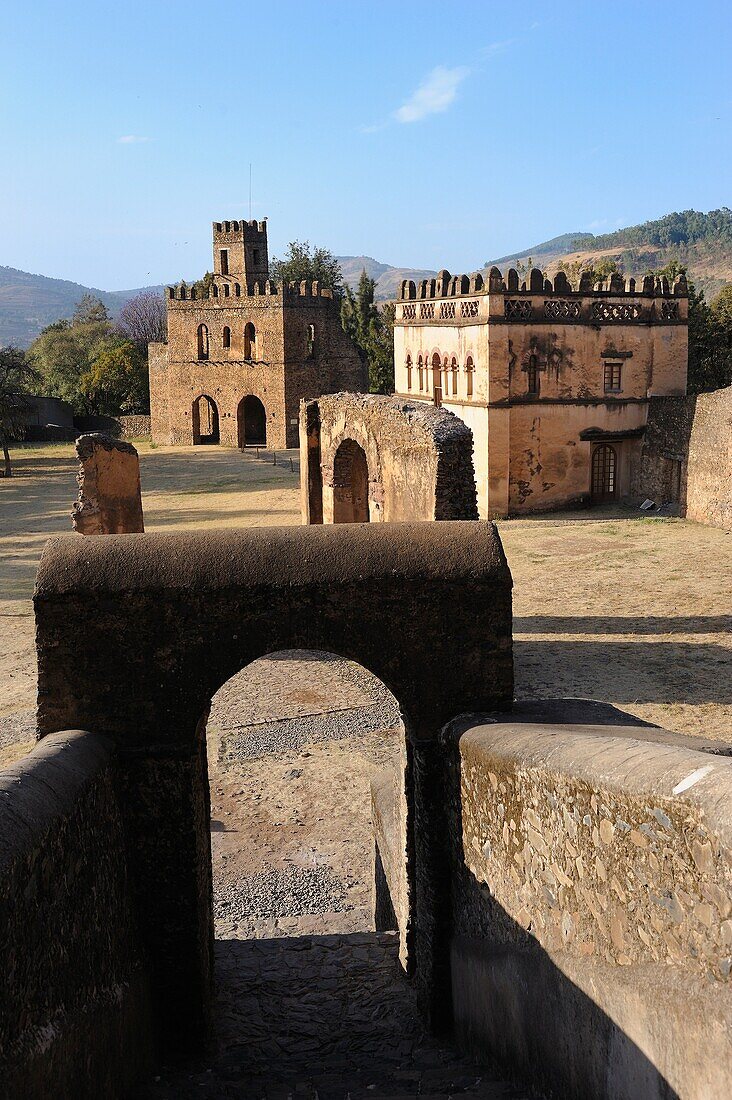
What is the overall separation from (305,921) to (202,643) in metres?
3.05

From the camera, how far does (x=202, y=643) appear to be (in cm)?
614

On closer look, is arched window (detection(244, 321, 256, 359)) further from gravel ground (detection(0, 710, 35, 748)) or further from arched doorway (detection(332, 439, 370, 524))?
gravel ground (detection(0, 710, 35, 748))

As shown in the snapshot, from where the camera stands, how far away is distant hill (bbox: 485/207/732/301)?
4742 inches

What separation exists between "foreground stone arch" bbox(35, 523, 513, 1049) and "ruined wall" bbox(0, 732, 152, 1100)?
231mm

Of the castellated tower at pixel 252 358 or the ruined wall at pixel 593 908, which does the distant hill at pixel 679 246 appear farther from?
the ruined wall at pixel 593 908

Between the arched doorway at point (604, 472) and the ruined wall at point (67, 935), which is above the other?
the arched doorway at point (604, 472)

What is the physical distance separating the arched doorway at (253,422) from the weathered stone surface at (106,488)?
1052 inches

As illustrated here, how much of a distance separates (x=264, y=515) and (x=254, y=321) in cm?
1686

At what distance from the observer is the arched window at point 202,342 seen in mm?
42434

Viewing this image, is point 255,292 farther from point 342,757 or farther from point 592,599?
point 342,757

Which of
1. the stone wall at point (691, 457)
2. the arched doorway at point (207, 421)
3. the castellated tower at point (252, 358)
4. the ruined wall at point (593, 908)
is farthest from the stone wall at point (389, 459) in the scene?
the arched doorway at point (207, 421)

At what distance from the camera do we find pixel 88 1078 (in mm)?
4723

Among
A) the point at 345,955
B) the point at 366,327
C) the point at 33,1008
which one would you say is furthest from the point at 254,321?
the point at 33,1008

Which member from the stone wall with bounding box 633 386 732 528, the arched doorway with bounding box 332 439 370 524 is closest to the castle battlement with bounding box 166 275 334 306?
the stone wall with bounding box 633 386 732 528
